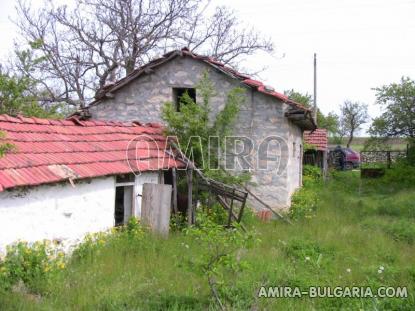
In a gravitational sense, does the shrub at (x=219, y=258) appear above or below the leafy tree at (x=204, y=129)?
below

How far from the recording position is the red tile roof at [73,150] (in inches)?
247

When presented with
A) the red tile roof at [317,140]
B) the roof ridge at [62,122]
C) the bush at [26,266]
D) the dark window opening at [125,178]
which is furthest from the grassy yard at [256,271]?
the red tile roof at [317,140]

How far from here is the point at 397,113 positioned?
20.9 meters

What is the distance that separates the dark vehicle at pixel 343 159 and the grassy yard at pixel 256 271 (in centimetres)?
2178

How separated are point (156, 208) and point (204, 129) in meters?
2.63

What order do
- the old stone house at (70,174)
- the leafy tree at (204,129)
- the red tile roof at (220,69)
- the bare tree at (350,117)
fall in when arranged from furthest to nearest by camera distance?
the bare tree at (350,117) < the red tile roof at (220,69) < the leafy tree at (204,129) < the old stone house at (70,174)

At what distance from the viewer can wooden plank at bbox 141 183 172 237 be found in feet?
28.4

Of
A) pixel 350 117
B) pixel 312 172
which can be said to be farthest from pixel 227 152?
pixel 350 117

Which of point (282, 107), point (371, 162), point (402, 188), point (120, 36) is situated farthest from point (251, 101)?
point (371, 162)

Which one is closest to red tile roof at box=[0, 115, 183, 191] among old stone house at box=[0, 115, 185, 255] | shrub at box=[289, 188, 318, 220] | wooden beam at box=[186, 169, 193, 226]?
old stone house at box=[0, 115, 185, 255]

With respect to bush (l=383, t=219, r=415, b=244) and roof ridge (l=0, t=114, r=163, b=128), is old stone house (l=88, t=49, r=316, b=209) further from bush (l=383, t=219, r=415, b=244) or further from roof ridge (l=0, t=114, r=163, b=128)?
bush (l=383, t=219, r=415, b=244)

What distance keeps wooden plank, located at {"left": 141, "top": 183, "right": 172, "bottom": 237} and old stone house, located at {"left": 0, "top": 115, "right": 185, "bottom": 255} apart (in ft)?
1.27

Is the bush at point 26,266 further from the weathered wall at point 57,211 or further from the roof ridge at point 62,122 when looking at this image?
the roof ridge at point 62,122

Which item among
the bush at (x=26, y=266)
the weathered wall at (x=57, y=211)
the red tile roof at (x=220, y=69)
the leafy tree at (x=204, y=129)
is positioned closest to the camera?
the bush at (x=26, y=266)
